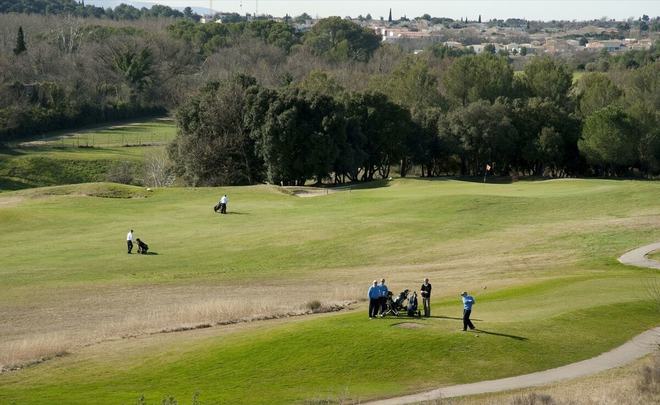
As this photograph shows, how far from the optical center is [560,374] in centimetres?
2688

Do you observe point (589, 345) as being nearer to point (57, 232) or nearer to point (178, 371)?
point (178, 371)

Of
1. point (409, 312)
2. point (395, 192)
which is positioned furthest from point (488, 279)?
point (395, 192)

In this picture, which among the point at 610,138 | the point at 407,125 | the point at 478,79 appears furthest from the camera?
the point at 478,79

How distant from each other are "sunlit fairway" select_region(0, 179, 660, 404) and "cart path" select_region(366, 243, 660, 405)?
524 millimetres

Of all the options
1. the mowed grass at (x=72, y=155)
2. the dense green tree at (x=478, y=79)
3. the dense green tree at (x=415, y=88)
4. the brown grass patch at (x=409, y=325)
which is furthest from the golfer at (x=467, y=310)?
the dense green tree at (x=415, y=88)

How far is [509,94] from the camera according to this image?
4683 inches

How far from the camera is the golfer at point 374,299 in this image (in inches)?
1248

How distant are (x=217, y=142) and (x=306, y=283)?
50.3 metres

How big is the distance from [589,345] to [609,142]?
6809 centimetres

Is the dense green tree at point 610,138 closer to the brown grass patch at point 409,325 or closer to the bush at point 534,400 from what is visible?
the brown grass patch at point 409,325

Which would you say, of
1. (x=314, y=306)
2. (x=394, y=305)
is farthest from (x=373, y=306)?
(x=314, y=306)

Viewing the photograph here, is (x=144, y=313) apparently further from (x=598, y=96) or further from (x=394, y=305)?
(x=598, y=96)

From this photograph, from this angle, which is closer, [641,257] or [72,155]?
[641,257]

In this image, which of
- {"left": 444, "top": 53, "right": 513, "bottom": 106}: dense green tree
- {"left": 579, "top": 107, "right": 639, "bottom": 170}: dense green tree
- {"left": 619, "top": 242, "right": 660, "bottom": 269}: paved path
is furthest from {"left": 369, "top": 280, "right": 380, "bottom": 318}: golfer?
{"left": 444, "top": 53, "right": 513, "bottom": 106}: dense green tree
